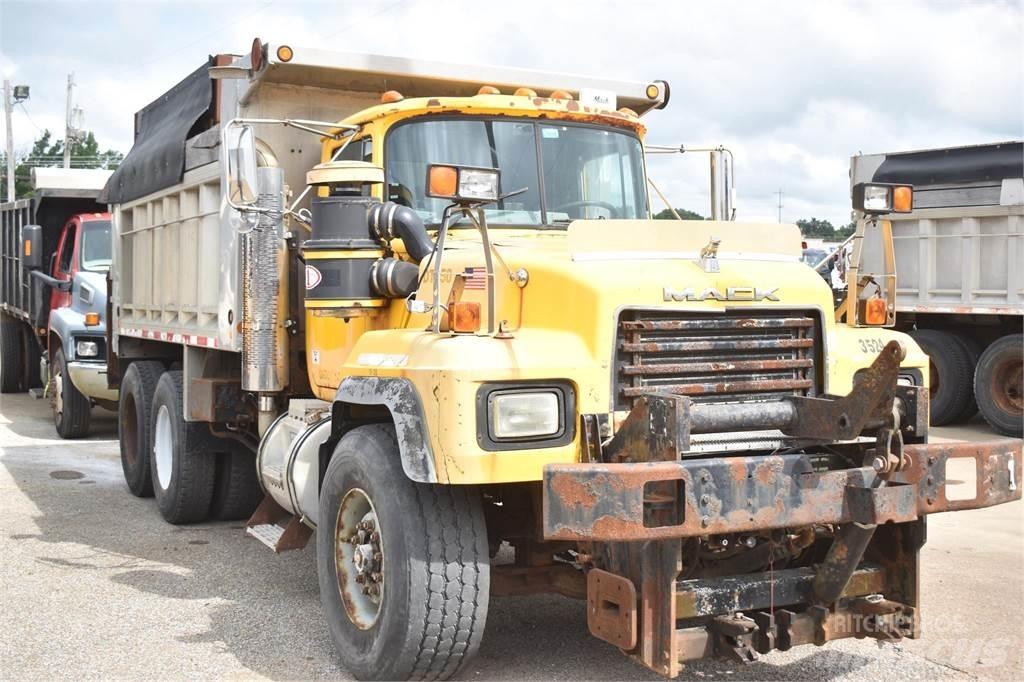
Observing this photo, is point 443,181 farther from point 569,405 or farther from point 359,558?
point 359,558

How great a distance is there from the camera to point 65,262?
14633 mm

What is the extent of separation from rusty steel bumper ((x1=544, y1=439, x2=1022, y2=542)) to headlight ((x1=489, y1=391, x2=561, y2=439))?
0.84 ft

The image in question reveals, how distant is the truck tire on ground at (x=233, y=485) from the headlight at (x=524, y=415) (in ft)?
14.8

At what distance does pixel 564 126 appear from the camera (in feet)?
20.6

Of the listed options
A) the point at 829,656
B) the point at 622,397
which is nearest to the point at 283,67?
the point at 622,397

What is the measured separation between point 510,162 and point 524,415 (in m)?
2.08

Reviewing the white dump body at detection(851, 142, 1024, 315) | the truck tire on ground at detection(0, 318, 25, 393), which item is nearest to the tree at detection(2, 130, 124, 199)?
the truck tire on ground at detection(0, 318, 25, 393)

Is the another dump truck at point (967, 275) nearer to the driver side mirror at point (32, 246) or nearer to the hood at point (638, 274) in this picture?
the hood at point (638, 274)

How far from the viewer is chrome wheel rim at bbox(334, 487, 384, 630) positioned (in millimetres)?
4914

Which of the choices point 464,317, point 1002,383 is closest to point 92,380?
point 464,317

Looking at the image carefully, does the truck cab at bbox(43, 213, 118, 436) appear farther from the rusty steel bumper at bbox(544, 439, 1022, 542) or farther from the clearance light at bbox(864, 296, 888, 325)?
the rusty steel bumper at bbox(544, 439, 1022, 542)

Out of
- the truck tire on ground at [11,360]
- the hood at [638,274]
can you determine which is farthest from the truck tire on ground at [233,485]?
the truck tire on ground at [11,360]

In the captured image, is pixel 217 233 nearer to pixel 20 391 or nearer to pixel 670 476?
pixel 670 476

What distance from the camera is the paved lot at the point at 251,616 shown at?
17.1 ft
